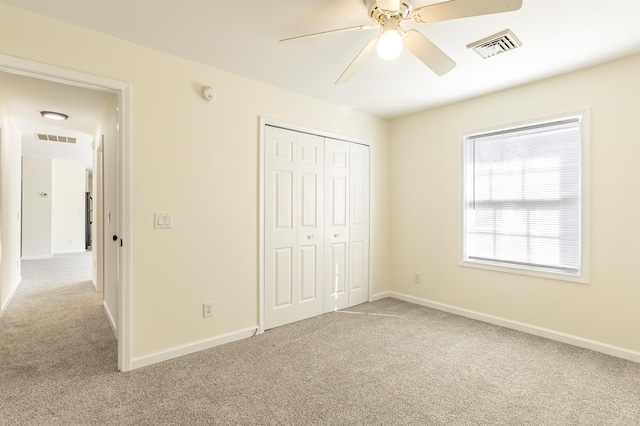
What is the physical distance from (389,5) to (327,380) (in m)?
2.37

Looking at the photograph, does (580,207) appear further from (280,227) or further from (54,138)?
(54,138)

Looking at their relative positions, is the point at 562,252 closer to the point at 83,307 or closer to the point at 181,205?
the point at 181,205

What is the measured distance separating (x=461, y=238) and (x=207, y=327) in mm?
2843

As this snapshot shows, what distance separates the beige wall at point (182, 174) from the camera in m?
2.26

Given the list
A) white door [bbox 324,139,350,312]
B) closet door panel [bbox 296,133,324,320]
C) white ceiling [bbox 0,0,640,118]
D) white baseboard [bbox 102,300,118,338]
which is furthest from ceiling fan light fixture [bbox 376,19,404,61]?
white baseboard [bbox 102,300,118,338]

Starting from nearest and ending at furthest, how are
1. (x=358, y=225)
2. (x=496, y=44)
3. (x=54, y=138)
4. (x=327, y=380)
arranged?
(x=327, y=380), (x=496, y=44), (x=358, y=225), (x=54, y=138)

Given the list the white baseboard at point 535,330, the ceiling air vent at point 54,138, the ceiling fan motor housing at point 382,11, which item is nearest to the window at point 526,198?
the white baseboard at point 535,330

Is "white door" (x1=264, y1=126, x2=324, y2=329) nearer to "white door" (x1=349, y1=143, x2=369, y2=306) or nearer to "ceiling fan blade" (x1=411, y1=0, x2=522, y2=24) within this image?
"white door" (x1=349, y1=143, x2=369, y2=306)

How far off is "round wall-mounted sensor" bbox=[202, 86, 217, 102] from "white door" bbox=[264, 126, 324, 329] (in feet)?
1.97

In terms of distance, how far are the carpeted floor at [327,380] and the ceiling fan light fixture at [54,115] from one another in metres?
2.36

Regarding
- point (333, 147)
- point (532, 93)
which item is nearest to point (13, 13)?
point (333, 147)

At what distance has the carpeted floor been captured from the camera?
1.87 metres

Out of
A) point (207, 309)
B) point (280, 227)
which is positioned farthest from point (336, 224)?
point (207, 309)

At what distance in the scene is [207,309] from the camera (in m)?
2.78
